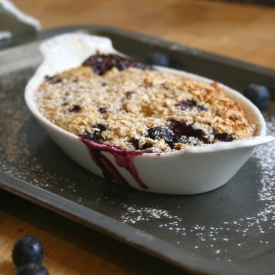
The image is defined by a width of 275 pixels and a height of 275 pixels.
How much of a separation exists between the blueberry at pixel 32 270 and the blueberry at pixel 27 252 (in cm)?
3

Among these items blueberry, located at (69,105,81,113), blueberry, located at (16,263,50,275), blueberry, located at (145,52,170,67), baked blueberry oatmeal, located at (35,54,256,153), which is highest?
baked blueberry oatmeal, located at (35,54,256,153)

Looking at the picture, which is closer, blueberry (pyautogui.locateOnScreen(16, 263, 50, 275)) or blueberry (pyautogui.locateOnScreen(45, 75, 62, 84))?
blueberry (pyautogui.locateOnScreen(16, 263, 50, 275))

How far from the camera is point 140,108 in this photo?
129 cm

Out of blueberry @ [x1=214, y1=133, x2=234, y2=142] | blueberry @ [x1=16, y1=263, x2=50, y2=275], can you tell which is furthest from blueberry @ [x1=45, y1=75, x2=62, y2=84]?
blueberry @ [x1=16, y1=263, x2=50, y2=275]

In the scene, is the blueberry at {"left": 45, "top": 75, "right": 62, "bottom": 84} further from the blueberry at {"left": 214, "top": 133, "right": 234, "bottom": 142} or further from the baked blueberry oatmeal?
the blueberry at {"left": 214, "top": 133, "right": 234, "bottom": 142}

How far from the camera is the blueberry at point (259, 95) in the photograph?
1590 mm

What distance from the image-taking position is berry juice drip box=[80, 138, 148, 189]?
1.12m

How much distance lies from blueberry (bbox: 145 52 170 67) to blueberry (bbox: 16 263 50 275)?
3.62ft

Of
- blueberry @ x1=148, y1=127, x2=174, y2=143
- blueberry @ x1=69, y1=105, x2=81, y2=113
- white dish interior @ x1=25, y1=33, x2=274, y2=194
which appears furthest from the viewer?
blueberry @ x1=69, y1=105, x2=81, y2=113

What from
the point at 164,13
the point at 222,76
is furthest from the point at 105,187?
the point at 164,13

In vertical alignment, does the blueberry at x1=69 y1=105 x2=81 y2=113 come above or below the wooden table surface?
above

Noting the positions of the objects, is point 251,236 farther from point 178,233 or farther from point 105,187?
point 105,187

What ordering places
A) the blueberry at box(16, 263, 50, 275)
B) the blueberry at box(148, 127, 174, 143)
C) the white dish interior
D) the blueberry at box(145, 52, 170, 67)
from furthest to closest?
the blueberry at box(145, 52, 170, 67), the blueberry at box(148, 127, 174, 143), the white dish interior, the blueberry at box(16, 263, 50, 275)

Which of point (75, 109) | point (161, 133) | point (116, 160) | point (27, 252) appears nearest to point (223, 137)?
point (161, 133)
